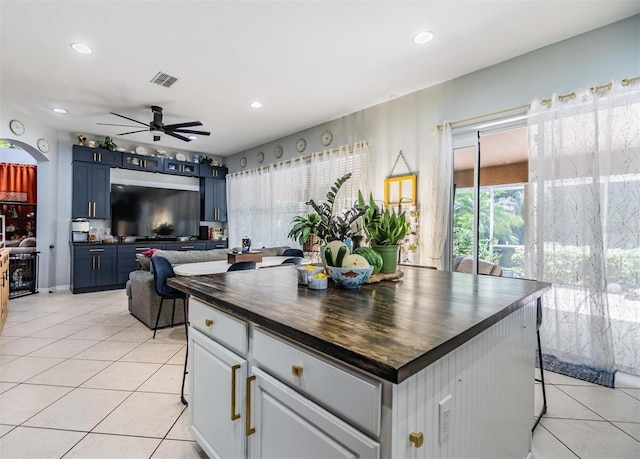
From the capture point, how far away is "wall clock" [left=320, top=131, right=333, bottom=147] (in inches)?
191

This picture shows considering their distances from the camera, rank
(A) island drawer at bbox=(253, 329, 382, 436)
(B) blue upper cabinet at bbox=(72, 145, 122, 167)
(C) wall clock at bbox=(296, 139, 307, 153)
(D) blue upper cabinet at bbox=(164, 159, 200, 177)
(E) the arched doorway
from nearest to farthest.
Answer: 1. (A) island drawer at bbox=(253, 329, 382, 436)
2. (C) wall clock at bbox=(296, 139, 307, 153)
3. (B) blue upper cabinet at bbox=(72, 145, 122, 167)
4. (E) the arched doorway
5. (D) blue upper cabinet at bbox=(164, 159, 200, 177)

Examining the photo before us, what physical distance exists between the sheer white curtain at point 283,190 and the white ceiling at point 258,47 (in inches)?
32.0

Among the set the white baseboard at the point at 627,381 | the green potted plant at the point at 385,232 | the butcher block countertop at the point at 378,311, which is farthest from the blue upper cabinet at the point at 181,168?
the white baseboard at the point at 627,381

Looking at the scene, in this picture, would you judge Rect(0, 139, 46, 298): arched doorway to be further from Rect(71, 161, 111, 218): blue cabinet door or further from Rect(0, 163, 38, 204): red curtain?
Rect(71, 161, 111, 218): blue cabinet door

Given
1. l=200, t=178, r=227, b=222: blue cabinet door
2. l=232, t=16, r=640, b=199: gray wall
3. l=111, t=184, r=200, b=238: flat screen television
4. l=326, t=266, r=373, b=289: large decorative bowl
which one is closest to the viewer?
l=326, t=266, r=373, b=289: large decorative bowl

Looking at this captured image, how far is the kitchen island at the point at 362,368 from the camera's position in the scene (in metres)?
0.73

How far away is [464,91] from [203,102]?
3256 millimetres

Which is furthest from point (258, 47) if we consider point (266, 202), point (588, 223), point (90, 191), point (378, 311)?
point (90, 191)

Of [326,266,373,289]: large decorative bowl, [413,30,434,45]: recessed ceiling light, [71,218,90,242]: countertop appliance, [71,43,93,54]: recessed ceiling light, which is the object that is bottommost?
[326,266,373,289]: large decorative bowl

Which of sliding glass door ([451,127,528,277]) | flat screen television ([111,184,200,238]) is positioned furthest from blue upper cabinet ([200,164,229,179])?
sliding glass door ([451,127,528,277])

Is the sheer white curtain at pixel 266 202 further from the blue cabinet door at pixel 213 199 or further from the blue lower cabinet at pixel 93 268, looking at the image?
the blue lower cabinet at pixel 93 268

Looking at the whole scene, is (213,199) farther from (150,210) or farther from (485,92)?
(485,92)

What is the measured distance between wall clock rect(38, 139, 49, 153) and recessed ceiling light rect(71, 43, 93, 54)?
3054 mm

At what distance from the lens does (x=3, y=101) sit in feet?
13.3
